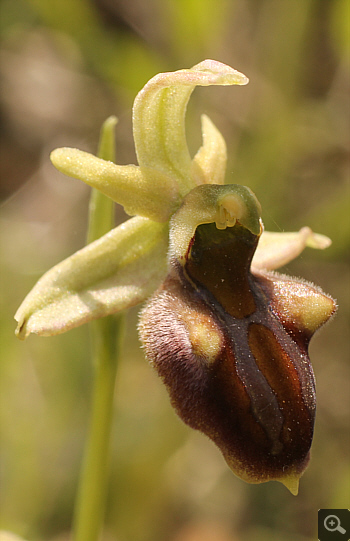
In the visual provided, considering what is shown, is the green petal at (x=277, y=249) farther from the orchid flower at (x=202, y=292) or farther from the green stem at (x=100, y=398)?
the green stem at (x=100, y=398)

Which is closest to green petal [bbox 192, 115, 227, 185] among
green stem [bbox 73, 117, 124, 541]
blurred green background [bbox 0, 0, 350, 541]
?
green stem [bbox 73, 117, 124, 541]

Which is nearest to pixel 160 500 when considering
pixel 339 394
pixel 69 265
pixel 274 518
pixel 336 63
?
pixel 274 518

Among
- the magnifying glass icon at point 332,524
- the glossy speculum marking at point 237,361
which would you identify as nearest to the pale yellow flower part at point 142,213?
the glossy speculum marking at point 237,361

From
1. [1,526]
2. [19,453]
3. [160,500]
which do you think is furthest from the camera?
[160,500]

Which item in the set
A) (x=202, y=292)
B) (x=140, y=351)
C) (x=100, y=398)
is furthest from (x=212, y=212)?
(x=140, y=351)

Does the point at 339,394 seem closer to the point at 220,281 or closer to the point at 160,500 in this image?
the point at 160,500

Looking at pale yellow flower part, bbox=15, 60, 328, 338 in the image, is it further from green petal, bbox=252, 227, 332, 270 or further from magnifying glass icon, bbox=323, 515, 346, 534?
magnifying glass icon, bbox=323, 515, 346, 534
